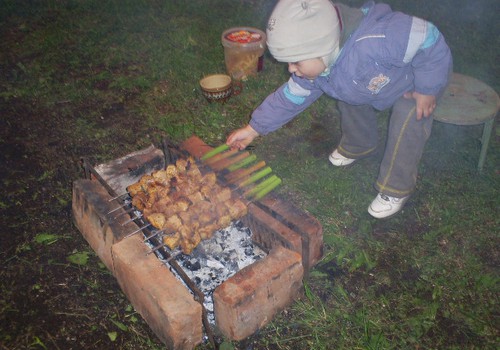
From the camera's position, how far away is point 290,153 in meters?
5.26

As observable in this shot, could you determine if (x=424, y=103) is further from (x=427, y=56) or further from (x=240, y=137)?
(x=240, y=137)

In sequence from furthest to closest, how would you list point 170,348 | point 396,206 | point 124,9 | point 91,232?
Answer: point 124,9
point 396,206
point 91,232
point 170,348

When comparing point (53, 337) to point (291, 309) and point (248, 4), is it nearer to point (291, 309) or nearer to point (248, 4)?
point (291, 309)

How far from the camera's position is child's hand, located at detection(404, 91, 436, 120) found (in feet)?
11.7

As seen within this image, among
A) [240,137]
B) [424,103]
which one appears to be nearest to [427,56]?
[424,103]

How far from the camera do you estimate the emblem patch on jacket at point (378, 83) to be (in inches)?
141

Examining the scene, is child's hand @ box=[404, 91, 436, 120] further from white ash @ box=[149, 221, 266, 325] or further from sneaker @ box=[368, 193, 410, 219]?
white ash @ box=[149, 221, 266, 325]

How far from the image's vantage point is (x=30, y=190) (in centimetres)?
449

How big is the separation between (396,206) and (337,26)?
6.59 feet

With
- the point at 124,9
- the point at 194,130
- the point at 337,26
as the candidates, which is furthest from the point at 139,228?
the point at 124,9

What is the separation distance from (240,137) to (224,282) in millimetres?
1456

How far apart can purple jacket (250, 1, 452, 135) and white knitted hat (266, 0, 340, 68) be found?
1.22 ft

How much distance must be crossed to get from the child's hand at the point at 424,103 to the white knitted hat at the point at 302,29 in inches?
38.1

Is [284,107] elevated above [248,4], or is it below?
above
